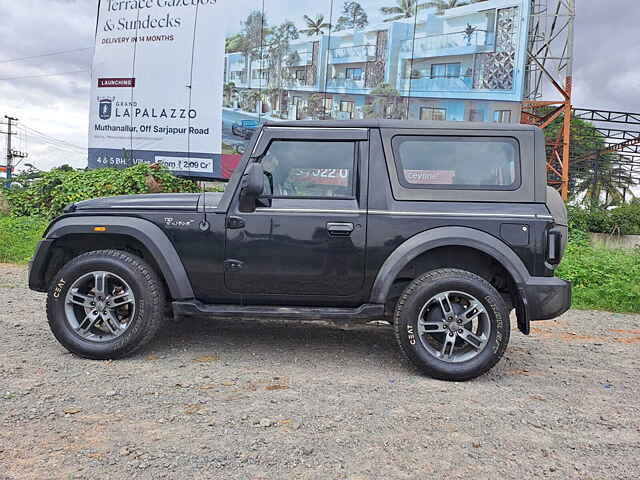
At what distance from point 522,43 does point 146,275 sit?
12.4 m

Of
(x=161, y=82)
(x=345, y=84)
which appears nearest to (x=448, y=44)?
(x=345, y=84)

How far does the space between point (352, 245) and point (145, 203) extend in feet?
5.70

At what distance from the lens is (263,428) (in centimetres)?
285

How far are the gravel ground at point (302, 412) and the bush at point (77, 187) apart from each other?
710 cm

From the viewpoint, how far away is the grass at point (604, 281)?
6812 mm

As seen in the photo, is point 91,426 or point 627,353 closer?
point 91,426

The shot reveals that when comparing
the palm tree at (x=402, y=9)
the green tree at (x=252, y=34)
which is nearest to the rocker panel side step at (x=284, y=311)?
the palm tree at (x=402, y=9)

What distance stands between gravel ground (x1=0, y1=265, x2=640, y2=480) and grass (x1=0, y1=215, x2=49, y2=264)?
514 centimetres

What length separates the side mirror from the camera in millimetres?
3730

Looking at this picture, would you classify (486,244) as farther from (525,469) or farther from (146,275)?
(146,275)

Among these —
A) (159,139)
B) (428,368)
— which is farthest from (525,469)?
(159,139)

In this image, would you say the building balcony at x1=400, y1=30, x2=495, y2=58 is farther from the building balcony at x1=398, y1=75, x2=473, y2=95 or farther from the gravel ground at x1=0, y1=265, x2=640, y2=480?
the gravel ground at x1=0, y1=265, x2=640, y2=480

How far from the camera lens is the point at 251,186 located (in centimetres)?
373

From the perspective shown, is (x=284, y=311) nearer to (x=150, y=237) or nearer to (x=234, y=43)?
(x=150, y=237)
